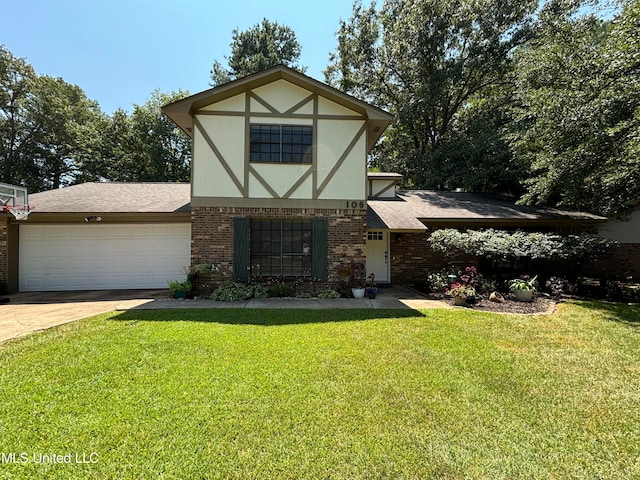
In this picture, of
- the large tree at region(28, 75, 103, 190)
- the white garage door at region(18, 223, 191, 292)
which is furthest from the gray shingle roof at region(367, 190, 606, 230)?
the large tree at region(28, 75, 103, 190)

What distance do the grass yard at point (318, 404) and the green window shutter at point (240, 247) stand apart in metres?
3.12

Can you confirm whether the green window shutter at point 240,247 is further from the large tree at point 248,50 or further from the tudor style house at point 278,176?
the large tree at point 248,50

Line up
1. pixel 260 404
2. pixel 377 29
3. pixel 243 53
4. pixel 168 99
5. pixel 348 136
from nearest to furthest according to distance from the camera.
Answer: pixel 260 404 → pixel 348 136 → pixel 377 29 → pixel 168 99 → pixel 243 53

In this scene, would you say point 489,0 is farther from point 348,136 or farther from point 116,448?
point 116,448

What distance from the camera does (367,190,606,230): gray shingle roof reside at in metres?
10.5

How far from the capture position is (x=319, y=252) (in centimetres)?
898

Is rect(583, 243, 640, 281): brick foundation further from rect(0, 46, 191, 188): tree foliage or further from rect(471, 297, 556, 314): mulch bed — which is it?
rect(0, 46, 191, 188): tree foliage

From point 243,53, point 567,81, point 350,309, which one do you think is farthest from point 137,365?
point 243,53

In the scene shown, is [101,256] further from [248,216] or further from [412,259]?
[412,259]

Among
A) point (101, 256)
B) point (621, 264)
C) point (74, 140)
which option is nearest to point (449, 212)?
point (621, 264)

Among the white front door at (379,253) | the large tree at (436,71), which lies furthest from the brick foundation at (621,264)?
the white front door at (379,253)

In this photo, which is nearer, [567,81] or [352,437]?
[352,437]

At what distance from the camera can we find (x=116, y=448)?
2.50 metres

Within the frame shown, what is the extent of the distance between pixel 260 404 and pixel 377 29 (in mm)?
24308
